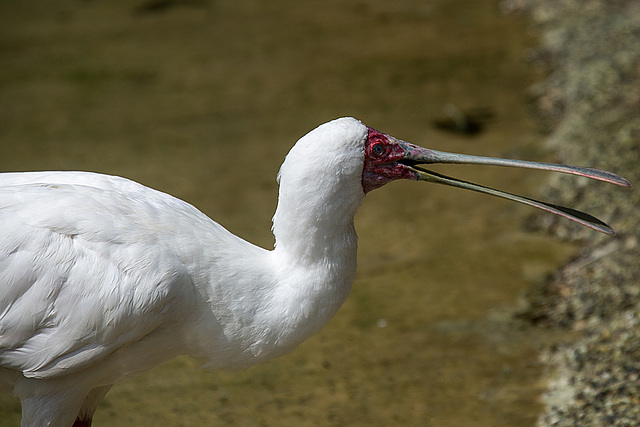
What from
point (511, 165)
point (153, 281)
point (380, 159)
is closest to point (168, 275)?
point (153, 281)

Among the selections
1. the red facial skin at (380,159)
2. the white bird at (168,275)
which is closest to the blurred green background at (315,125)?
the white bird at (168,275)

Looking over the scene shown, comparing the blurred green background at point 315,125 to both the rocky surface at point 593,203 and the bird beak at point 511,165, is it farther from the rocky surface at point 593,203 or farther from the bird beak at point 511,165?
the bird beak at point 511,165

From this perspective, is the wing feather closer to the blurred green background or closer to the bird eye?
the bird eye

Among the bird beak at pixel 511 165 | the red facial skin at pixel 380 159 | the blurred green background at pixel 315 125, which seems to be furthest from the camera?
the blurred green background at pixel 315 125

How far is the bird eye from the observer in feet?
10.0

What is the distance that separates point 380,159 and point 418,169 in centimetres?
21

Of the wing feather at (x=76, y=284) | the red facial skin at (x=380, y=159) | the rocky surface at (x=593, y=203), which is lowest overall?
the wing feather at (x=76, y=284)

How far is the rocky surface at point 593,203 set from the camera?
13.1ft

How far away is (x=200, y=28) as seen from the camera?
9.21m

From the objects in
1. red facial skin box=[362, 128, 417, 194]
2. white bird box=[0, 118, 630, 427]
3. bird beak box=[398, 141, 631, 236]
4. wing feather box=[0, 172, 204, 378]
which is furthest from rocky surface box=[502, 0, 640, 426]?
wing feather box=[0, 172, 204, 378]

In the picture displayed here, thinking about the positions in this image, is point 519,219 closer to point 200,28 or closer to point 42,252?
point 42,252

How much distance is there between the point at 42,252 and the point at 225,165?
3.74 m

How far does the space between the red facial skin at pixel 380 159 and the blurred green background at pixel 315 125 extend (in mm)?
1556

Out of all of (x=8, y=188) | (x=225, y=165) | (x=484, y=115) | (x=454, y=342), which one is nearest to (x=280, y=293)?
(x=8, y=188)
